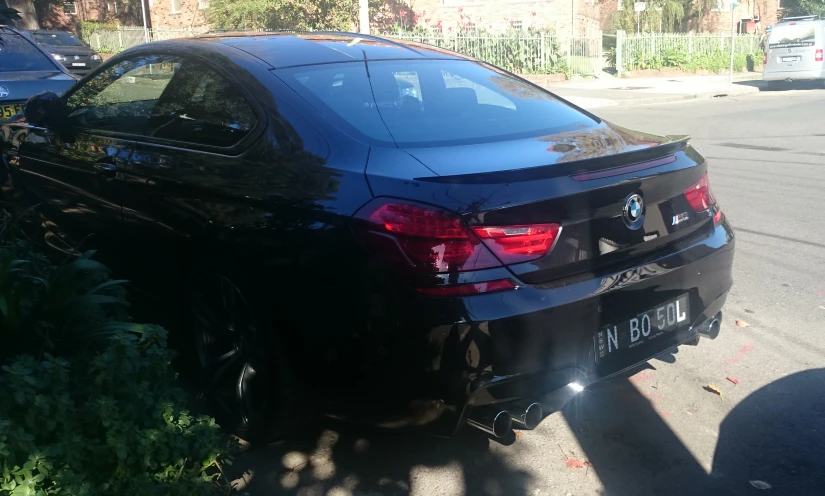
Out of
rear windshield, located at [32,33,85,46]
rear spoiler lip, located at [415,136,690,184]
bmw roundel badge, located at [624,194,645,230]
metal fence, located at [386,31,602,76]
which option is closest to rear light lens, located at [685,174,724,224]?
rear spoiler lip, located at [415,136,690,184]

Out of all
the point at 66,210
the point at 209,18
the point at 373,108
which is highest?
the point at 209,18

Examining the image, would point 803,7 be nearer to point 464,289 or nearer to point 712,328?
point 712,328

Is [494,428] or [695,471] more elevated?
[494,428]

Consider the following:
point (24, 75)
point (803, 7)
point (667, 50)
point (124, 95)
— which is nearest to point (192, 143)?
point (124, 95)

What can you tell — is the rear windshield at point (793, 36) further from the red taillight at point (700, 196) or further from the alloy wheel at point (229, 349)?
the alloy wheel at point (229, 349)

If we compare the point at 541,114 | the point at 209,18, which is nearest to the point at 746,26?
the point at 209,18

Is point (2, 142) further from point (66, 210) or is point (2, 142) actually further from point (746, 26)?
point (746, 26)

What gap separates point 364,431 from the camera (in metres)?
3.08

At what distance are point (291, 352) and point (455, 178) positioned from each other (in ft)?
2.91

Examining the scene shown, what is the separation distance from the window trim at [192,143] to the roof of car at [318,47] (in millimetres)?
168

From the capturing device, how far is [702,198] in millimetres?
3572

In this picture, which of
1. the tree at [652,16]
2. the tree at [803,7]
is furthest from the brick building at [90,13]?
the tree at [803,7]

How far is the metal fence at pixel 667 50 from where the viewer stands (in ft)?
98.0

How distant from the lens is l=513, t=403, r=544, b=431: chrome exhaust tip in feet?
9.45
